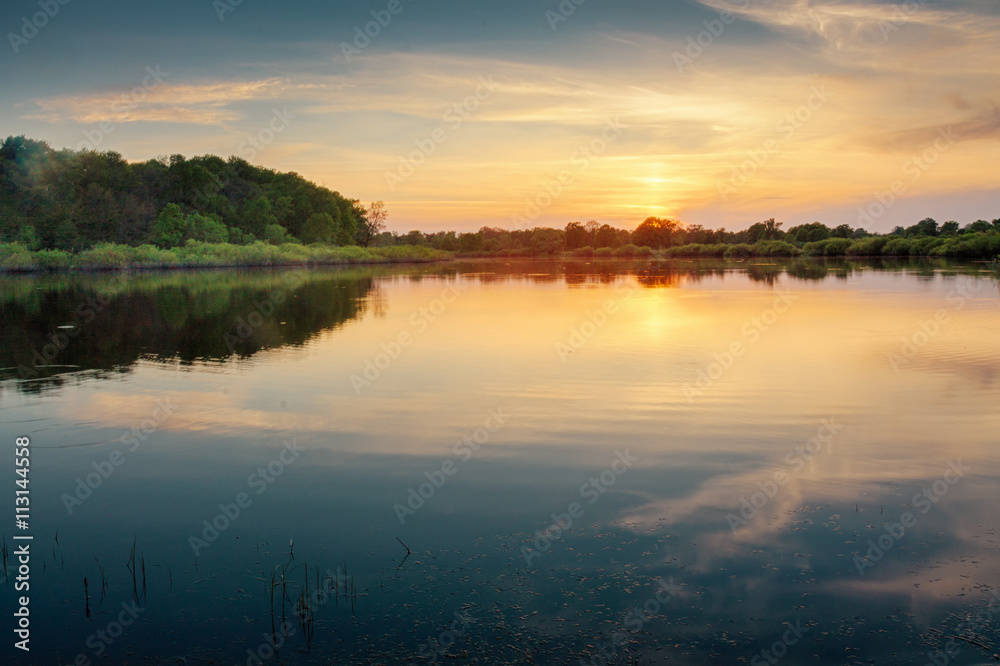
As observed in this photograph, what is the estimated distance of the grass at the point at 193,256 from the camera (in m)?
67.5

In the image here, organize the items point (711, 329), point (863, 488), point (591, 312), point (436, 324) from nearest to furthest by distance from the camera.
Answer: point (863, 488) < point (711, 329) < point (436, 324) < point (591, 312)

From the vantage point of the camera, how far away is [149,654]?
4.90 m

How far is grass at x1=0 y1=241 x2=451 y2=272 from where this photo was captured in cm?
6750

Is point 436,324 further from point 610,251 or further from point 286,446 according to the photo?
point 610,251

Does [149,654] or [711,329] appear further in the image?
[711,329]

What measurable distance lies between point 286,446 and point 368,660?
525 centimetres

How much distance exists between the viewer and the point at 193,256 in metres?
79.1

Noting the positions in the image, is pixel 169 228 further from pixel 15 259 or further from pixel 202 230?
pixel 15 259

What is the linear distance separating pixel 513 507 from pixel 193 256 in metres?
80.6

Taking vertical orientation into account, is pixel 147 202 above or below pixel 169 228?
above

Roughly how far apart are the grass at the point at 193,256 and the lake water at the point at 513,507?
61183 millimetres

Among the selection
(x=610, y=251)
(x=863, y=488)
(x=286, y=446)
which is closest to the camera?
(x=863, y=488)

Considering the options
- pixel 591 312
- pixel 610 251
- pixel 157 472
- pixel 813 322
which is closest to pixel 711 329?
pixel 813 322

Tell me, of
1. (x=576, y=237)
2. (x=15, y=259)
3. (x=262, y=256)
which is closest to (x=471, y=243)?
(x=576, y=237)
